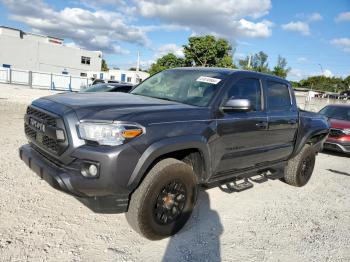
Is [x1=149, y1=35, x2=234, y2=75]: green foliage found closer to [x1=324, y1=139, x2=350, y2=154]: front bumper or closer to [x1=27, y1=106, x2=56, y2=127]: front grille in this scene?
[x1=324, y1=139, x2=350, y2=154]: front bumper

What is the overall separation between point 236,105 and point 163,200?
1.36 metres

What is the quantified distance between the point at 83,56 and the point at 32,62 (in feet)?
29.7

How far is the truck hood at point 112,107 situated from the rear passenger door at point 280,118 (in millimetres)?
1678

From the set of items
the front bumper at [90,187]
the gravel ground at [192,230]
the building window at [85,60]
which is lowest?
the gravel ground at [192,230]

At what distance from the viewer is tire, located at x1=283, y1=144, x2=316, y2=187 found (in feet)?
19.1

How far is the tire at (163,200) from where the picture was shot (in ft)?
10.8

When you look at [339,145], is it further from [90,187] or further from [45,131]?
[45,131]

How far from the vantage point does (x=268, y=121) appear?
15.4 ft

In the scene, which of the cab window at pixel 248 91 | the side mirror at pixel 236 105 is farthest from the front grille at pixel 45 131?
the cab window at pixel 248 91

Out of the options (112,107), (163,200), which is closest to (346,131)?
(163,200)

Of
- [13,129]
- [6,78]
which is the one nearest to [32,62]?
[6,78]

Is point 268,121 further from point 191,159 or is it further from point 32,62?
point 32,62

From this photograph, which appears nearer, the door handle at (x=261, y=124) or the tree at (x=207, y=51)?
the door handle at (x=261, y=124)

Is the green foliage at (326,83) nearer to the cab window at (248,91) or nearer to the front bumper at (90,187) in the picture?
the cab window at (248,91)
